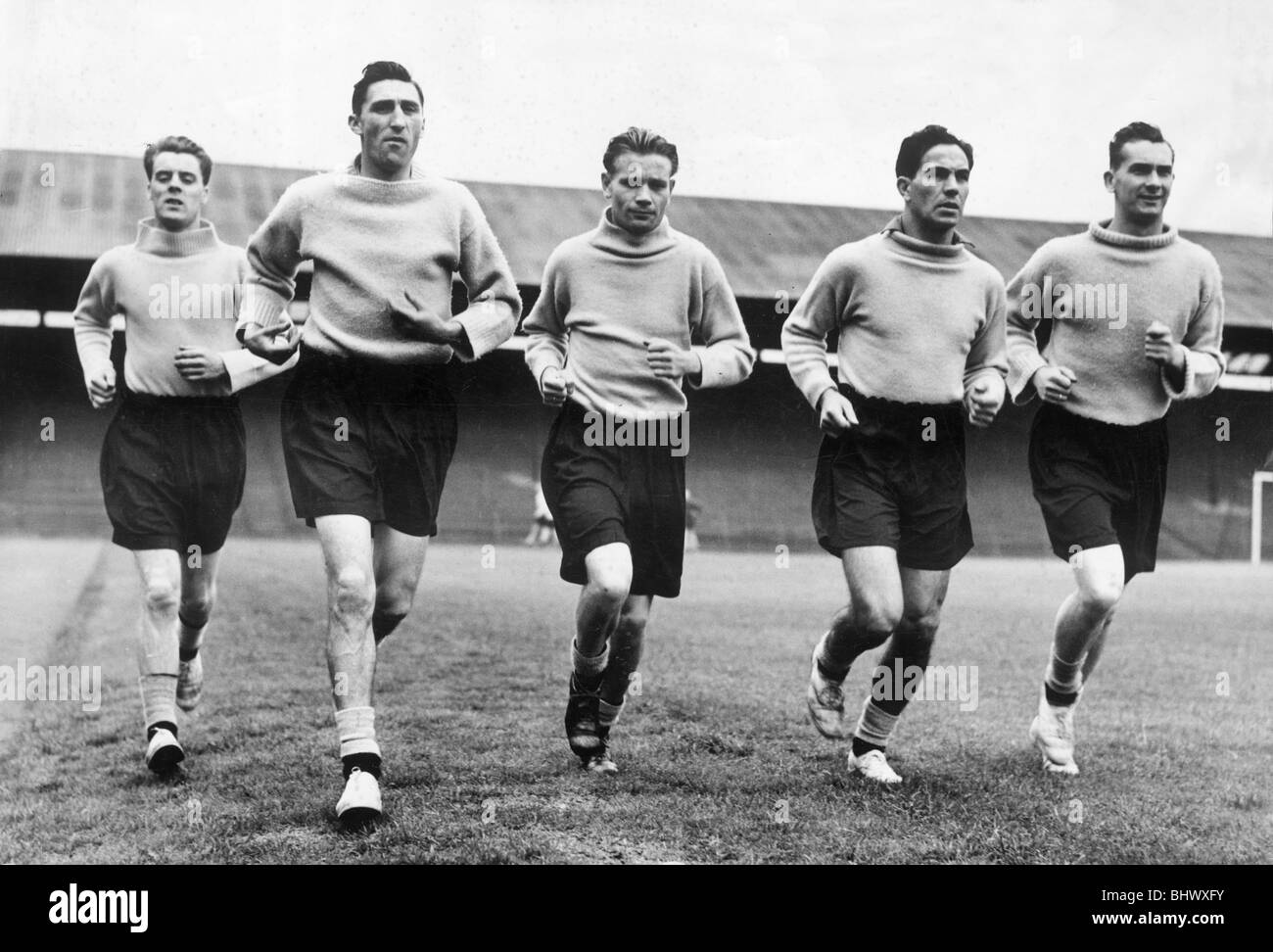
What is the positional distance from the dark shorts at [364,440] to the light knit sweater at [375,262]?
0.06 meters

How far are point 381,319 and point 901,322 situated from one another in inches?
56.9

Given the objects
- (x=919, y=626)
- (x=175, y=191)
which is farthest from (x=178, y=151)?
(x=919, y=626)

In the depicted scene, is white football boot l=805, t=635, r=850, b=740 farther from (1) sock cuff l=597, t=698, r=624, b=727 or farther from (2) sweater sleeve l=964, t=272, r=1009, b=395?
(2) sweater sleeve l=964, t=272, r=1009, b=395

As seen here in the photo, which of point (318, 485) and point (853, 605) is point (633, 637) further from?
point (318, 485)

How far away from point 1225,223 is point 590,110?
211 cm

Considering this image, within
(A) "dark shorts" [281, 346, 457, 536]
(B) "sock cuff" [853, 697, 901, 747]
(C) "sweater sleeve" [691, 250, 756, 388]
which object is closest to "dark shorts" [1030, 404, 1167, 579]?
(B) "sock cuff" [853, 697, 901, 747]

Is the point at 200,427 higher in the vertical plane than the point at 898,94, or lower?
lower

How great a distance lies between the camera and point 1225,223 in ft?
14.0

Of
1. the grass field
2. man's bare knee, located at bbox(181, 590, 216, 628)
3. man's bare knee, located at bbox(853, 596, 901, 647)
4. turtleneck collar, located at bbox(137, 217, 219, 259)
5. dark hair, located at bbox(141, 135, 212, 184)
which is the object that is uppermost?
dark hair, located at bbox(141, 135, 212, 184)

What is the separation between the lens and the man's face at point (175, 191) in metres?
3.81

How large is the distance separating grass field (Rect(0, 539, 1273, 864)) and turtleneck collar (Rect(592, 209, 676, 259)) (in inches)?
46.1

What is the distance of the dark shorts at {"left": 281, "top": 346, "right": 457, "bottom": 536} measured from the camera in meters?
3.35

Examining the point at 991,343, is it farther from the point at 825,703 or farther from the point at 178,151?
the point at 178,151
